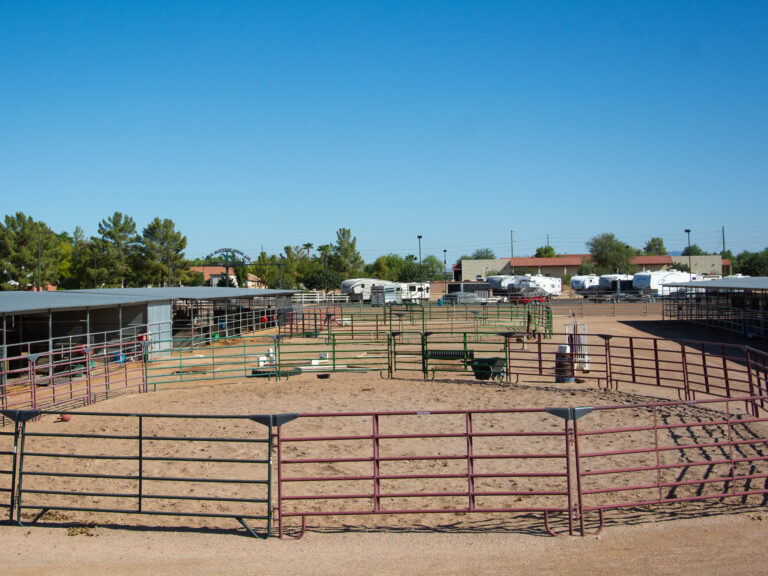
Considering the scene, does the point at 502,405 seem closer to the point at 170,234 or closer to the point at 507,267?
the point at 170,234

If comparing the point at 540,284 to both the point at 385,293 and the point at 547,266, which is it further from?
the point at 547,266

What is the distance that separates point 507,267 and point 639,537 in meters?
96.5

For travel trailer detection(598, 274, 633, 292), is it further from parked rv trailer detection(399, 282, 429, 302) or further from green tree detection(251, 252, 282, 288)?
green tree detection(251, 252, 282, 288)

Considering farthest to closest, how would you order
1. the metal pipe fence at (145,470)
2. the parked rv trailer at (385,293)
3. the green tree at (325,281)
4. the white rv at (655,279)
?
the green tree at (325,281) → the white rv at (655,279) → the parked rv trailer at (385,293) → the metal pipe fence at (145,470)

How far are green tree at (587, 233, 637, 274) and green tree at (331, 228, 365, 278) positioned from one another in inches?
1489

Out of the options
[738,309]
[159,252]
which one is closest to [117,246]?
[159,252]

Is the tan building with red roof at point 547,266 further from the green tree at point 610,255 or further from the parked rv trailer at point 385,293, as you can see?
the parked rv trailer at point 385,293

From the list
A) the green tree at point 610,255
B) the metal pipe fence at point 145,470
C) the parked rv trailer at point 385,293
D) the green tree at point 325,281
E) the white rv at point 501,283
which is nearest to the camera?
the metal pipe fence at point 145,470

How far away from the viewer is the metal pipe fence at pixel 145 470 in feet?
21.9

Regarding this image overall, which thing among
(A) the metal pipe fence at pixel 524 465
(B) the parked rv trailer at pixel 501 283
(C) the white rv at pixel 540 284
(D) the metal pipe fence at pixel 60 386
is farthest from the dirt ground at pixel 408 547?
(B) the parked rv trailer at pixel 501 283

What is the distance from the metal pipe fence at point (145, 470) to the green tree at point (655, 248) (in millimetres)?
151248

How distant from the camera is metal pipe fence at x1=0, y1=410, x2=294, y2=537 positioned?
6.68m

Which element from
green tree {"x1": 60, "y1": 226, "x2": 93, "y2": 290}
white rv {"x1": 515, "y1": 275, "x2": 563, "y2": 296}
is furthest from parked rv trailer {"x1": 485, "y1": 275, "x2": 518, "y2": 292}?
green tree {"x1": 60, "y1": 226, "x2": 93, "y2": 290}

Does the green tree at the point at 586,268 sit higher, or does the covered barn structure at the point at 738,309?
the green tree at the point at 586,268
